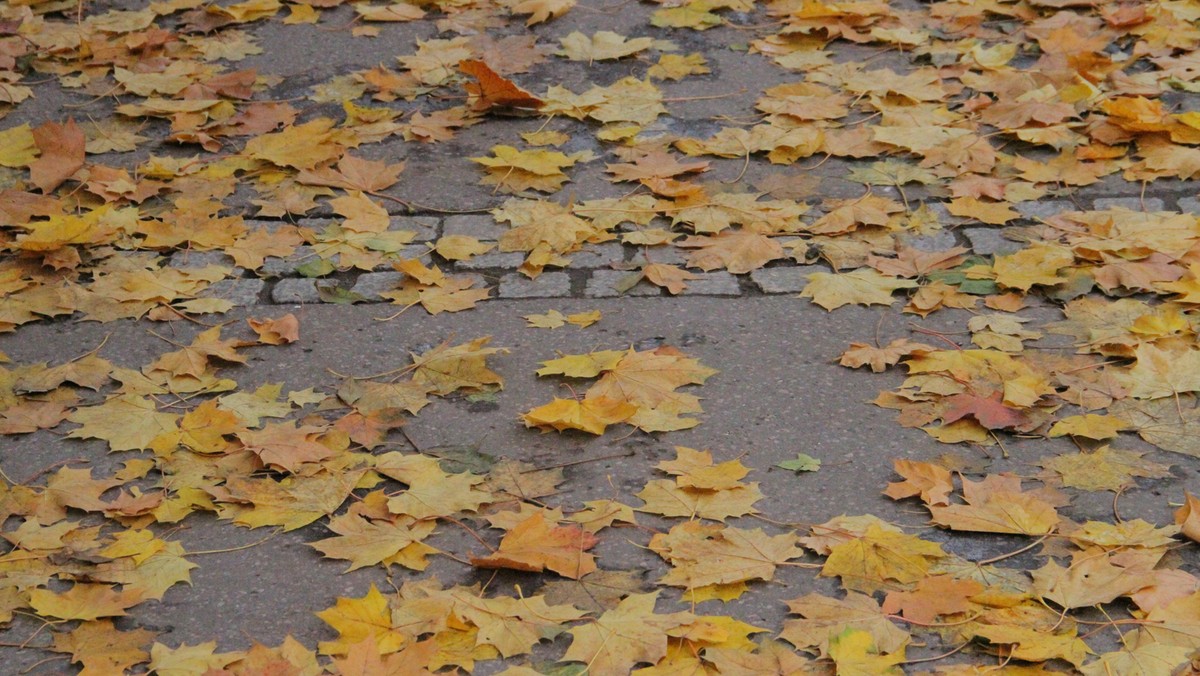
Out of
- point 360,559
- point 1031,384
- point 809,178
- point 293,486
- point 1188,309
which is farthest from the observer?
point 809,178

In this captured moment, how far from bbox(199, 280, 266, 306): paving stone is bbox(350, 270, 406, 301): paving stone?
0.90 feet

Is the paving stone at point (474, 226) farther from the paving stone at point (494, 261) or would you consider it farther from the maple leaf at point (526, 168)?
the maple leaf at point (526, 168)

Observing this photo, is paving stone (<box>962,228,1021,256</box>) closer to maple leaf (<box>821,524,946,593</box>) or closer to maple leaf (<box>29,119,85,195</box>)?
maple leaf (<box>821,524,946,593</box>)

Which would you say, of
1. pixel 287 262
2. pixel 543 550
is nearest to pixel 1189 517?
pixel 543 550

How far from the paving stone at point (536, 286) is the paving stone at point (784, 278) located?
550 millimetres

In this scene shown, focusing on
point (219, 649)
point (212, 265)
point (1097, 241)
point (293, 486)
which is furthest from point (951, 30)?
point (219, 649)

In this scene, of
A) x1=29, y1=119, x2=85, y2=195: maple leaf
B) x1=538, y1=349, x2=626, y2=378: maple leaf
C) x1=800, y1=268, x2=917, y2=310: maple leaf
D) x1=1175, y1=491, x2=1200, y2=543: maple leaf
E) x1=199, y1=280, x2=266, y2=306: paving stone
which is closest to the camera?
x1=1175, y1=491, x2=1200, y2=543: maple leaf

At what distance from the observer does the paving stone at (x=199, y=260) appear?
12.6 feet

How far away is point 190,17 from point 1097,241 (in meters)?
3.81

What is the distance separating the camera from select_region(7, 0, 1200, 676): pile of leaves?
2.44 metres

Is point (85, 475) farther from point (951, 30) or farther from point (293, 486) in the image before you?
point (951, 30)

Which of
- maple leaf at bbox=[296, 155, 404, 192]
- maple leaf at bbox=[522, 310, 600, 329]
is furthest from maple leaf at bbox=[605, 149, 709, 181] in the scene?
maple leaf at bbox=[522, 310, 600, 329]

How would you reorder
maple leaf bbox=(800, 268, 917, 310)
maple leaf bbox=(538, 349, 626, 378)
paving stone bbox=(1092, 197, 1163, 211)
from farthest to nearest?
paving stone bbox=(1092, 197, 1163, 211)
maple leaf bbox=(800, 268, 917, 310)
maple leaf bbox=(538, 349, 626, 378)

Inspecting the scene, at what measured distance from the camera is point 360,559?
8.63 feet
